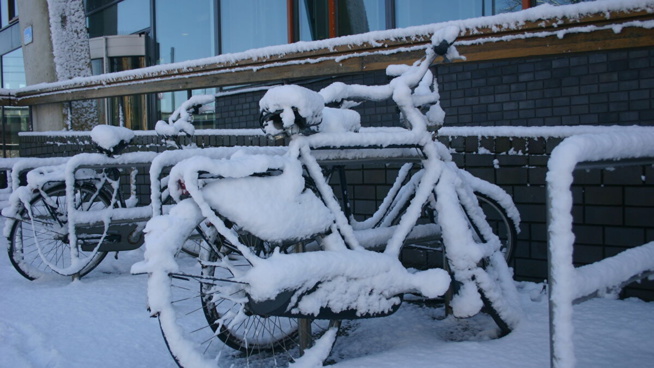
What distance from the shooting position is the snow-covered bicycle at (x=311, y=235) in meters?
1.92

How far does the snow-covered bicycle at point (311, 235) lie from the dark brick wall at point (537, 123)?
1.98ft

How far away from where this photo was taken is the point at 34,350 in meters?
2.61

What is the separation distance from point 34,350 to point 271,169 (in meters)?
1.46

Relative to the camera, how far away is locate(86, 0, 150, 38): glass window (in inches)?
470

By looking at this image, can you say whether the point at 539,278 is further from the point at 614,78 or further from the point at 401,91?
the point at 614,78

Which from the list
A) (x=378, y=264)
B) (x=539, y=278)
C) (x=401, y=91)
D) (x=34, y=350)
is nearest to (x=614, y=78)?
(x=539, y=278)

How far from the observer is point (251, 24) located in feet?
33.6

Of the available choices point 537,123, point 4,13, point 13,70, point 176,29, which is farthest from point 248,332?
point 4,13

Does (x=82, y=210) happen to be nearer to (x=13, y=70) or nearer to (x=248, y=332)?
(x=248, y=332)

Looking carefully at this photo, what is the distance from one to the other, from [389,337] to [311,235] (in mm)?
830

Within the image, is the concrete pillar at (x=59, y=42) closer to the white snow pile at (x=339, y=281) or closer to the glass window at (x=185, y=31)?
the glass window at (x=185, y=31)

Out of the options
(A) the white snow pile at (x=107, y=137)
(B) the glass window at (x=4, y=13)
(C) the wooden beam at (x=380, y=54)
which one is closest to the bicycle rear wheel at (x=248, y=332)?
(C) the wooden beam at (x=380, y=54)

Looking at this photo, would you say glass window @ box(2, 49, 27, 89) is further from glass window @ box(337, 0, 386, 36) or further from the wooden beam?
the wooden beam

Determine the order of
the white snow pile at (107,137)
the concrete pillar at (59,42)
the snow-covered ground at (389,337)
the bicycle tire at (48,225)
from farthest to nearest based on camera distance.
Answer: the concrete pillar at (59,42)
the bicycle tire at (48,225)
the white snow pile at (107,137)
the snow-covered ground at (389,337)
